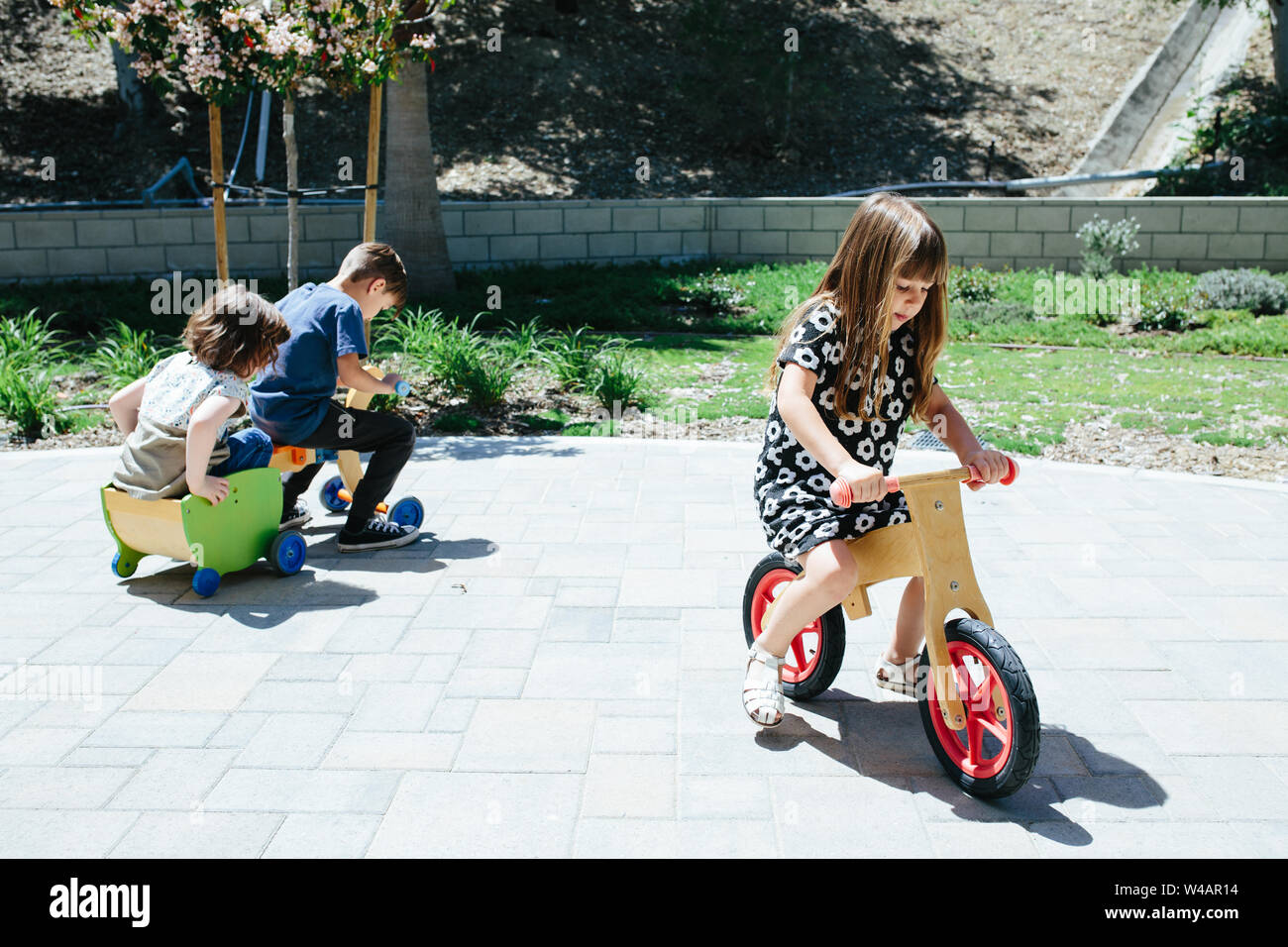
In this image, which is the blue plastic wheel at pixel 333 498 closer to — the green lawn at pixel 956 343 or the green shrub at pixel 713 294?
the green lawn at pixel 956 343

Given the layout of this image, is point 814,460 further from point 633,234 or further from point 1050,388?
point 633,234

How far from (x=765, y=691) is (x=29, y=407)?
6.19 m

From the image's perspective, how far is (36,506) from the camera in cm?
607

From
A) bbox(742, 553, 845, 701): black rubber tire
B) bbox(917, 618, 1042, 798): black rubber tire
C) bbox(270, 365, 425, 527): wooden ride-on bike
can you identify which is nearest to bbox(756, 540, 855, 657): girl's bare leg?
bbox(742, 553, 845, 701): black rubber tire

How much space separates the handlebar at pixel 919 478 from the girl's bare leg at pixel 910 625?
1.29 ft

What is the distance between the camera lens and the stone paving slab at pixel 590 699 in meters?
3.07

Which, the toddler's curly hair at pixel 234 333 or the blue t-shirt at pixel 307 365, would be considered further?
the blue t-shirt at pixel 307 365

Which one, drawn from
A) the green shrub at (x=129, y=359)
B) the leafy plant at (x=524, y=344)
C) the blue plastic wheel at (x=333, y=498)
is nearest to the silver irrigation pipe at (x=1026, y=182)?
the leafy plant at (x=524, y=344)

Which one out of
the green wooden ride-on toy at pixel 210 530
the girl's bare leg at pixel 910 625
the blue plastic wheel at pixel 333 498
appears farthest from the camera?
the blue plastic wheel at pixel 333 498

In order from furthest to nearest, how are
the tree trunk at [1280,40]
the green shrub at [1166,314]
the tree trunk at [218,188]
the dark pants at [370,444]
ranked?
the tree trunk at [1280,40]
the green shrub at [1166,314]
the tree trunk at [218,188]
the dark pants at [370,444]

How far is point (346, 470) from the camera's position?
5.87 metres

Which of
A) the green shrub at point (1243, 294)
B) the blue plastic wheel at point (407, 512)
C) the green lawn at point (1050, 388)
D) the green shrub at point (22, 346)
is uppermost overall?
the green shrub at point (1243, 294)

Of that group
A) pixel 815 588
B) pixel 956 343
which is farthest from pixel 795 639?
pixel 956 343
